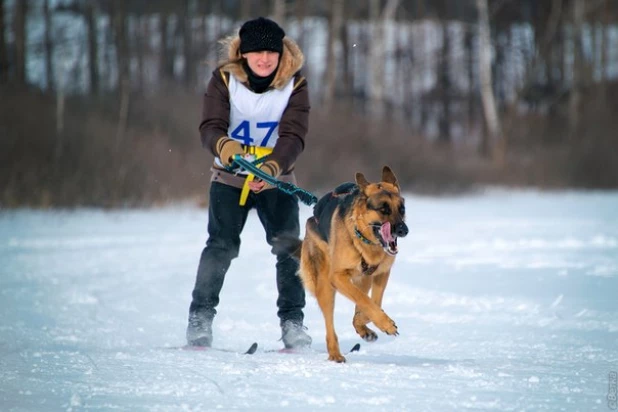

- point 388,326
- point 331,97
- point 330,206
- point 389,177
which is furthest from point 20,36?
point 388,326

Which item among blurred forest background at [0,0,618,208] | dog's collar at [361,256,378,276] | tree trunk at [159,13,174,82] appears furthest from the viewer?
tree trunk at [159,13,174,82]

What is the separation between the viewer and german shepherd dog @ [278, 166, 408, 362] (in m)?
4.74

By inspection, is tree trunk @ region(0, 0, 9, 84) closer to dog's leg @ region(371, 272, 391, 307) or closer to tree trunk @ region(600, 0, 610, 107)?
dog's leg @ region(371, 272, 391, 307)

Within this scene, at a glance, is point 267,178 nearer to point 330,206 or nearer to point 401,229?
point 330,206

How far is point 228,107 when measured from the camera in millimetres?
5387

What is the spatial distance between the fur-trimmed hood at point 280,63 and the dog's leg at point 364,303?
1.30 metres

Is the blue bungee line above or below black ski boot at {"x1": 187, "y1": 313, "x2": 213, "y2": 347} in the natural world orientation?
above

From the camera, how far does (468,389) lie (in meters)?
4.00

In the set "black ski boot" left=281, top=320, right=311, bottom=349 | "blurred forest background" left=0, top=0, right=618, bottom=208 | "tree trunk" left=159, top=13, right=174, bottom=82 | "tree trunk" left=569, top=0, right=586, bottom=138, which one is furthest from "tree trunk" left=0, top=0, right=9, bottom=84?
"tree trunk" left=569, top=0, right=586, bottom=138

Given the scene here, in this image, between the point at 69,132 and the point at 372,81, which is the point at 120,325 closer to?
the point at 69,132

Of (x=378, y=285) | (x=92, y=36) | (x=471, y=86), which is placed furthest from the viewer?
(x=471, y=86)

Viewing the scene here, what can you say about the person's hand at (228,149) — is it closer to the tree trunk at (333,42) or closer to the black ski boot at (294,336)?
the black ski boot at (294,336)

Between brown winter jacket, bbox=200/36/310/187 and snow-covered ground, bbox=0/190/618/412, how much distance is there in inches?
50.1

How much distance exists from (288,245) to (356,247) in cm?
83
